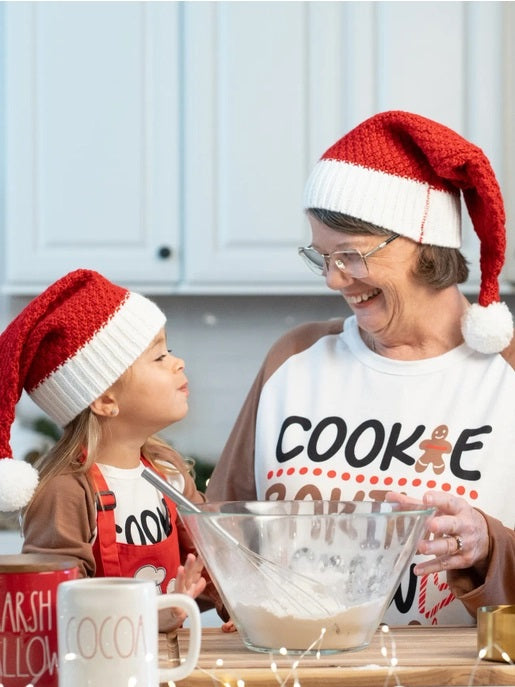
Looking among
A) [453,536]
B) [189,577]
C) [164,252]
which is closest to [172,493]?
[189,577]

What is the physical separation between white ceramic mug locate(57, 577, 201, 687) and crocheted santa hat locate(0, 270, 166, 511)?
1.90 ft

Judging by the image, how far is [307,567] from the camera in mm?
1103

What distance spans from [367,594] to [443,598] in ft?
1.93

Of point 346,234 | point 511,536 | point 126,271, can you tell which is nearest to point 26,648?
point 511,536

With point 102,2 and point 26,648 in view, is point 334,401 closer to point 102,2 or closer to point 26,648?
point 26,648

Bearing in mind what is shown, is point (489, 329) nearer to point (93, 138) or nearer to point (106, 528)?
point (106, 528)

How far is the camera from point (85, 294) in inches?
64.0

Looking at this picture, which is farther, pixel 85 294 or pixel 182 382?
pixel 182 382

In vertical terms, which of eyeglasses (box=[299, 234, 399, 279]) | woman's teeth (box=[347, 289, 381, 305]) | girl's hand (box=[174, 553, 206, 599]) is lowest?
girl's hand (box=[174, 553, 206, 599])

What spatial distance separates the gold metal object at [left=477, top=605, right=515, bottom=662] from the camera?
42.8 inches

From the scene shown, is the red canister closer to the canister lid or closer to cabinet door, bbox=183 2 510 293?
the canister lid

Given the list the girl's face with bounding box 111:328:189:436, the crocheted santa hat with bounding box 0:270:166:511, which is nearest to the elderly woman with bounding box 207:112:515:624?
the girl's face with bounding box 111:328:189:436

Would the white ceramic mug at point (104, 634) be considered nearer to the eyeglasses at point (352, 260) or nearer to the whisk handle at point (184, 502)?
the whisk handle at point (184, 502)

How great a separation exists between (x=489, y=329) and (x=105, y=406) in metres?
0.59
